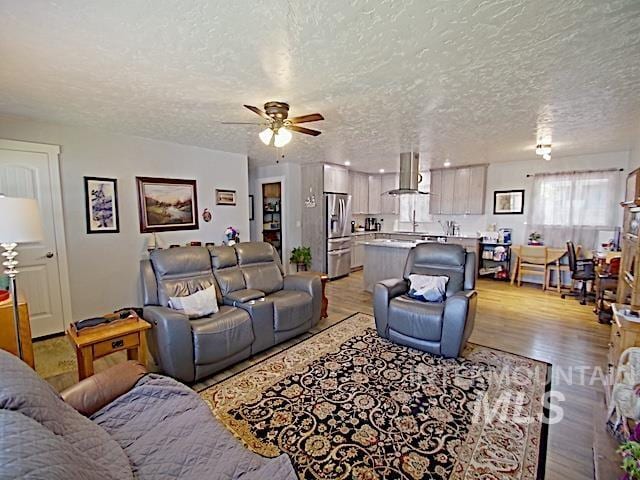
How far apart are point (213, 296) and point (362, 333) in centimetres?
175

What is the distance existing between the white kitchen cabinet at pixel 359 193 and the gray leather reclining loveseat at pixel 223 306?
3941 millimetres

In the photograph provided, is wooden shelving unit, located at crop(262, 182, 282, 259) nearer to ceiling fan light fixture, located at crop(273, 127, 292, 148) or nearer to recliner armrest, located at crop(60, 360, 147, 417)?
ceiling fan light fixture, located at crop(273, 127, 292, 148)

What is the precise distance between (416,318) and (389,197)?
203 inches

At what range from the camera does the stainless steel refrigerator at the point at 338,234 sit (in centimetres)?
639

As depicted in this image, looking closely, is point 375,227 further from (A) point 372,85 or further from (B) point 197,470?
(B) point 197,470

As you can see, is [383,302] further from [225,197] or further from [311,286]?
[225,197]

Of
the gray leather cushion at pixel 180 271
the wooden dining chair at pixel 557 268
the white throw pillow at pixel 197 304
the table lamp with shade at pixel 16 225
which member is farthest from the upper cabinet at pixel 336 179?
the table lamp with shade at pixel 16 225

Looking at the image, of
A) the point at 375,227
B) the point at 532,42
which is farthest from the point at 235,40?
the point at 375,227

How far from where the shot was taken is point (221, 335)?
272 centimetres

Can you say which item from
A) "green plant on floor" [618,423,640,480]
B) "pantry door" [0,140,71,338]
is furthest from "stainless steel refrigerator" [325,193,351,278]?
"green plant on floor" [618,423,640,480]

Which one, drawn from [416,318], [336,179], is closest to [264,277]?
[416,318]

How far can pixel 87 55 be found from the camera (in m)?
1.99

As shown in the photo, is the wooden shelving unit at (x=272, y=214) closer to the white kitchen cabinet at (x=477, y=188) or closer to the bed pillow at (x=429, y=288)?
the bed pillow at (x=429, y=288)

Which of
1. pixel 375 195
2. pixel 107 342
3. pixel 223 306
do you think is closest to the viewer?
pixel 107 342
